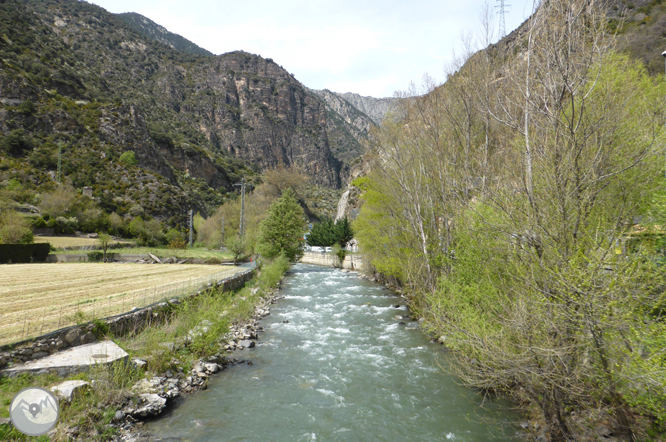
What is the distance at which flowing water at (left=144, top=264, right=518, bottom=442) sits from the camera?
6.29 metres

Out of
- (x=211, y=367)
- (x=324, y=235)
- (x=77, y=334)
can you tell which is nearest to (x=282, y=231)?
(x=211, y=367)

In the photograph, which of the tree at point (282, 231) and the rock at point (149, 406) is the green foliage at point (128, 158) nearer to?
the tree at point (282, 231)

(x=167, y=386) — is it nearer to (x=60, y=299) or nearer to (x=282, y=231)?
(x=60, y=299)

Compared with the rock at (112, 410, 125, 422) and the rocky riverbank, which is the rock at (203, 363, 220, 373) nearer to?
the rocky riverbank

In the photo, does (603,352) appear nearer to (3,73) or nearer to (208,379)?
(208,379)

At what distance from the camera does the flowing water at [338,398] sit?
6293 millimetres

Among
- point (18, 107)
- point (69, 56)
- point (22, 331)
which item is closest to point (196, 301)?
A: point (22, 331)

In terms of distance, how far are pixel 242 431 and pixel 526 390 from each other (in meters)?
5.66

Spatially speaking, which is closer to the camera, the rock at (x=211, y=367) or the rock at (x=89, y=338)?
the rock at (x=89, y=338)

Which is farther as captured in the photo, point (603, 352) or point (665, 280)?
point (603, 352)

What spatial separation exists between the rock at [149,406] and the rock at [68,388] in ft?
3.30

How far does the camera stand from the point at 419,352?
10.6 m

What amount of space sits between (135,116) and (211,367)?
225ft

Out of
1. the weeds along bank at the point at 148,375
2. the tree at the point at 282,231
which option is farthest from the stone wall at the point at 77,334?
the tree at the point at 282,231
